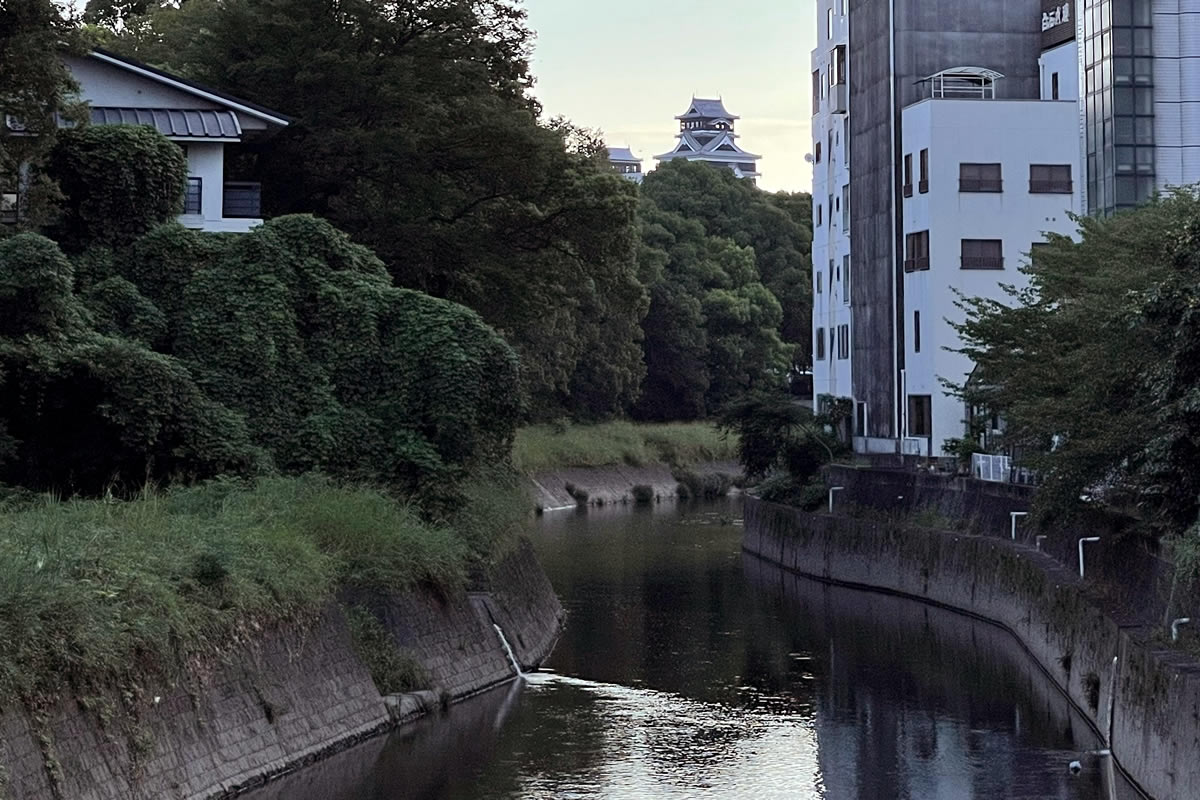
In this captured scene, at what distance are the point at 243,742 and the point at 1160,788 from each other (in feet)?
36.1

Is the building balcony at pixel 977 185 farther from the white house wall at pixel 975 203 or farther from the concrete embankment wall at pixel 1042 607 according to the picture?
the concrete embankment wall at pixel 1042 607

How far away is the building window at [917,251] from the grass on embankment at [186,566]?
26525mm

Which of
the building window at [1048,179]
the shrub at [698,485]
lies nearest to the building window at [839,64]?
the building window at [1048,179]

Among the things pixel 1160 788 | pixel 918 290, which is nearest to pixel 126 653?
pixel 1160 788

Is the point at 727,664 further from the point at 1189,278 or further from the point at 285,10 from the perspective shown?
the point at 285,10

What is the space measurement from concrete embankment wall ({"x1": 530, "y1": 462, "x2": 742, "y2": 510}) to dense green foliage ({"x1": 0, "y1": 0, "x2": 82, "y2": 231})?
4507cm

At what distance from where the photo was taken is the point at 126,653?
19344mm

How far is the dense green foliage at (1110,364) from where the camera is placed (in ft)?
76.8

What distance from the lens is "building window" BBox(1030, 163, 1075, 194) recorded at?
5631 centimetres

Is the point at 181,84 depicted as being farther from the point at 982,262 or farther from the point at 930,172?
the point at 982,262

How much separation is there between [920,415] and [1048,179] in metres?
8.37

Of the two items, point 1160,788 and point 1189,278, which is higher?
point 1189,278

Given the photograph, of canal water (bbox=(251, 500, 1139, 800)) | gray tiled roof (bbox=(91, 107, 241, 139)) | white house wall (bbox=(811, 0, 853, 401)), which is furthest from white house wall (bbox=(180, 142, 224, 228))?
white house wall (bbox=(811, 0, 853, 401))

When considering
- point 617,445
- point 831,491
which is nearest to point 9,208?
point 831,491
